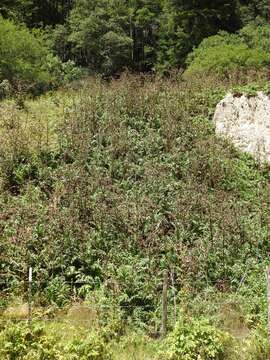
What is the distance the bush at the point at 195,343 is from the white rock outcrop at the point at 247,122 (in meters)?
8.11

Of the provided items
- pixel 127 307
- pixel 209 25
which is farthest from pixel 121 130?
pixel 209 25

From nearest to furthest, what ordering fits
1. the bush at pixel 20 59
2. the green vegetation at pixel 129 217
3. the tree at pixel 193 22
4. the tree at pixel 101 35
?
the green vegetation at pixel 129 217
the bush at pixel 20 59
the tree at pixel 193 22
the tree at pixel 101 35

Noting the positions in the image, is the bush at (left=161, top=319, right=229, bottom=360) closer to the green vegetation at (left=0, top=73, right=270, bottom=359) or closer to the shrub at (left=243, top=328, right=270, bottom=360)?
the green vegetation at (left=0, top=73, right=270, bottom=359)

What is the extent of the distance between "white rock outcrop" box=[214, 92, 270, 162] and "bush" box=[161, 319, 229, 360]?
811 cm

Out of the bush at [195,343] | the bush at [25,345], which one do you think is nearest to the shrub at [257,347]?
the bush at [195,343]

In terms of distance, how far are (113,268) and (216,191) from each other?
13.9ft

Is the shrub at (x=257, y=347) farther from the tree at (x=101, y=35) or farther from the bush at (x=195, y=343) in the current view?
the tree at (x=101, y=35)

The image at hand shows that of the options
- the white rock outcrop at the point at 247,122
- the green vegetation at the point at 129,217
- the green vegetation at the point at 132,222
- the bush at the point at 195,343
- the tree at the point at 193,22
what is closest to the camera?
the bush at the point at 195,343

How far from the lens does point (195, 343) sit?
6.79 meters

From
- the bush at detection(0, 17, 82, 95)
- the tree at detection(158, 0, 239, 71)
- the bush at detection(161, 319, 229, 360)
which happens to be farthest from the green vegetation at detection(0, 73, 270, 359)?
the tree at detection(158, 0, 239, 71)

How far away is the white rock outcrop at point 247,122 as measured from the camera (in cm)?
1439

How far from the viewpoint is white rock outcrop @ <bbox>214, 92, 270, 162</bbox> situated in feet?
47.2

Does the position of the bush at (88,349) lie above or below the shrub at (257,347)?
above

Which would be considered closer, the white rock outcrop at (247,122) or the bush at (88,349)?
the bush at (88,349)
